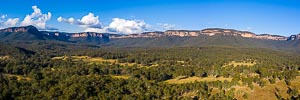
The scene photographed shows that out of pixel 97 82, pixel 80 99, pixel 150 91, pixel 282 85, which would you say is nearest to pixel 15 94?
pixel 80 99

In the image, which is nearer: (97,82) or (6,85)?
(6,85)

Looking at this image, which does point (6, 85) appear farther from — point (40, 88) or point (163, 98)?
point (163, 98)

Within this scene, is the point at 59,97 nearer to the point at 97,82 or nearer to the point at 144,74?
the point at 97,82

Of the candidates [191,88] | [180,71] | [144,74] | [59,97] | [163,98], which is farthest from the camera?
[180,71]

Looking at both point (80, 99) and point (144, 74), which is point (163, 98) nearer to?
point (80, 99)

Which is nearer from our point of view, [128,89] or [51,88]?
[51,88]

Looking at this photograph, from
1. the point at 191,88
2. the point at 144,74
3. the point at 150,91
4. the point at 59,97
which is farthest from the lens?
the point at 144,74

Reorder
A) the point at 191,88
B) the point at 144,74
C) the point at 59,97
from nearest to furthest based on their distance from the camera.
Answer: the point at 59,97 → the point at 191,88 → the point at 144,74

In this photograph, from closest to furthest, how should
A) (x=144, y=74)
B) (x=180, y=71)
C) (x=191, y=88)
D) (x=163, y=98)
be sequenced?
(x=163, y=98)
(x=191, y=88)
(x=144, y=74)
(x=180, y=71)

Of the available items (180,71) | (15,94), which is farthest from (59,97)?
(180,71)
